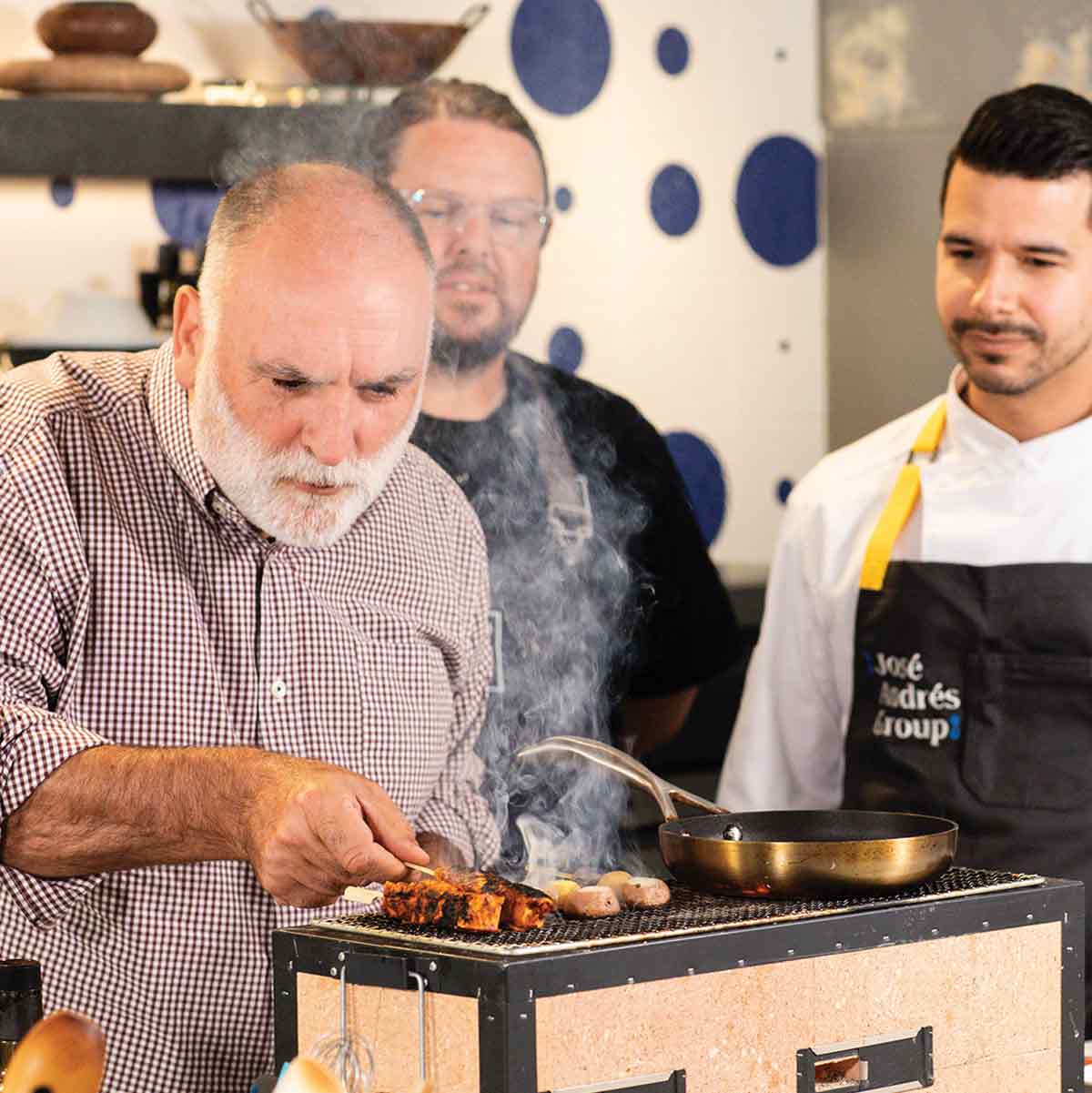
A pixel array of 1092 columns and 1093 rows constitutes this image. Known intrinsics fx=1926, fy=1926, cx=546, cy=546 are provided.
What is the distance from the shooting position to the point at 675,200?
475cm

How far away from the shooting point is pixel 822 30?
4.87 m

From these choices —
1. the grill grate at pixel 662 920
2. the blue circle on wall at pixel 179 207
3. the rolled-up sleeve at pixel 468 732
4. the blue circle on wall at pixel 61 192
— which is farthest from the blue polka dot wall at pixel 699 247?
the grill grate at pixel 662 920

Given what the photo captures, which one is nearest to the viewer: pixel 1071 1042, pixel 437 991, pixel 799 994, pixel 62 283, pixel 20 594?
pixel 437 991

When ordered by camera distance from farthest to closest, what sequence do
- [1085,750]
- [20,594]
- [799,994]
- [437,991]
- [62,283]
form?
1. [62,283]
2. [1085,750]
3. [20,594]
4. [799,994]
5. [437,991]

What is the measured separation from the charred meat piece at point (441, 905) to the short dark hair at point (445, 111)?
5.51 ft

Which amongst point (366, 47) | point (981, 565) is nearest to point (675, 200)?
point (366, 47)

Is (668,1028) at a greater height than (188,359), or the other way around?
(188,359)

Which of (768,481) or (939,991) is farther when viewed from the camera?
(768,481)

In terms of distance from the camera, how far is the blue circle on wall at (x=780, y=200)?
483 cm

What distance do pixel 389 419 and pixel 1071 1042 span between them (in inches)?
37.0

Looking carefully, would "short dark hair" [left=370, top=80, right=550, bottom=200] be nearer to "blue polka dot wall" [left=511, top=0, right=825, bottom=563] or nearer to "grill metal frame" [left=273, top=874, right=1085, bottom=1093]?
"blue polka dot wall" [left=511, top=0, right=825, bottom=563]

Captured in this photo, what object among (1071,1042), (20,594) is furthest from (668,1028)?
(20,594)

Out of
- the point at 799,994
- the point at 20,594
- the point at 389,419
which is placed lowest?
the point at 799,994

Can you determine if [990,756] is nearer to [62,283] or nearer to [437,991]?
[437,991]
